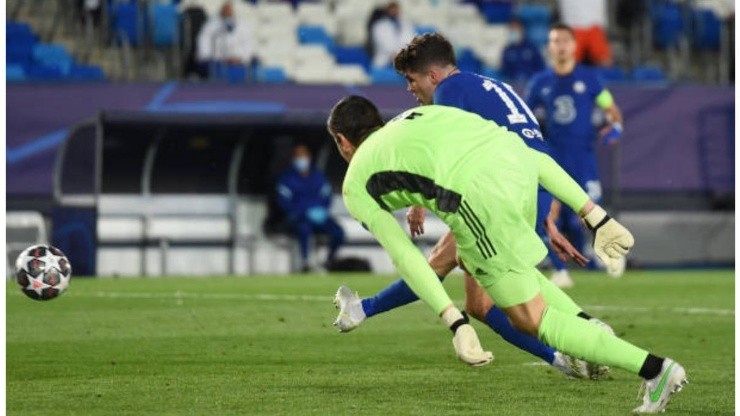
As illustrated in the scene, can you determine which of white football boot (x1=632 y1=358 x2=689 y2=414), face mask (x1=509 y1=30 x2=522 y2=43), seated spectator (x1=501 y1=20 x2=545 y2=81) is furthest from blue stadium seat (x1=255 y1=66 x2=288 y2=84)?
white football boot (x1=632 y1=358 x2=689 y2=414)

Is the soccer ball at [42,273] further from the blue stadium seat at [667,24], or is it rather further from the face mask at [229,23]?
the blue stadium seat at [667,24]

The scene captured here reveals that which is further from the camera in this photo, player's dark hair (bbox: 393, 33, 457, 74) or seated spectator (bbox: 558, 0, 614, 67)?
seated spectator (bbox: 558, 0, 614, 67)

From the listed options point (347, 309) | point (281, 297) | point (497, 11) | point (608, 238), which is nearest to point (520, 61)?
point (497, 11)

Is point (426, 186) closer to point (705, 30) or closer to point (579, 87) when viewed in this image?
point (579, 87)

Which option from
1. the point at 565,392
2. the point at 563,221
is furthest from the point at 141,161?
the point at 565,392

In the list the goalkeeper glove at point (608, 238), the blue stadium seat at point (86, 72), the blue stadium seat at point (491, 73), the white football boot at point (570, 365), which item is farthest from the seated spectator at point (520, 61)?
the goalkeeper glove at point (608, 238)

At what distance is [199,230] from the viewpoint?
20.7 metres

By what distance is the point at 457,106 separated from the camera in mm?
8516

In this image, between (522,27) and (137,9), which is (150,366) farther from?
(522,27)

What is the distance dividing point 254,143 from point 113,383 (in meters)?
13.0

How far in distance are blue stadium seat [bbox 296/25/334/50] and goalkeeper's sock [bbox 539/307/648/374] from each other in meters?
17.6

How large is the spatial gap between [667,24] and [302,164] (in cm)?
762

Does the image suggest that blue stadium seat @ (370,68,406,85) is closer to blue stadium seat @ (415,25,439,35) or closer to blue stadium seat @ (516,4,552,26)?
blue stadium seat @ (415,25,439,35)

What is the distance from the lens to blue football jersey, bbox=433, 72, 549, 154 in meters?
8.55
